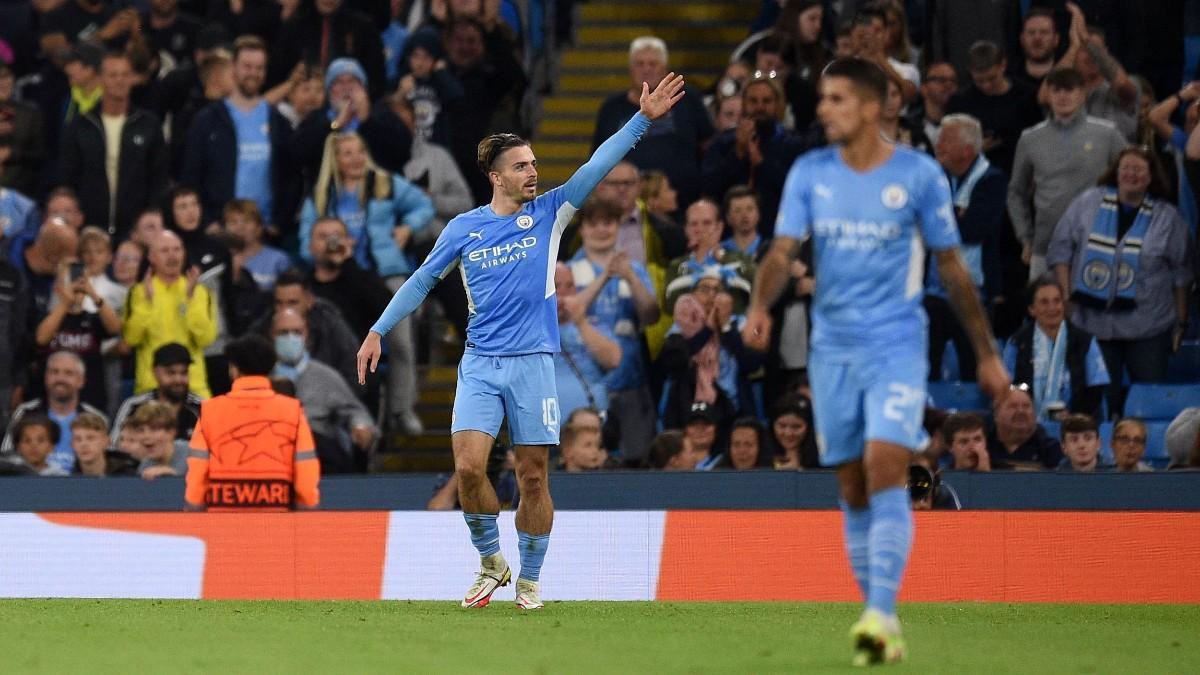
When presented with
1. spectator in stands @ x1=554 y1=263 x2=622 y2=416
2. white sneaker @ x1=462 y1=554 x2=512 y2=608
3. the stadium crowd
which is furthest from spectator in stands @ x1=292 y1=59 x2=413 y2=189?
white sneaker @ x1=462 y1=554 x2=512 y2=608

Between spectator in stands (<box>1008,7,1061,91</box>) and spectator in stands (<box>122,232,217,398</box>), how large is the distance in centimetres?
670

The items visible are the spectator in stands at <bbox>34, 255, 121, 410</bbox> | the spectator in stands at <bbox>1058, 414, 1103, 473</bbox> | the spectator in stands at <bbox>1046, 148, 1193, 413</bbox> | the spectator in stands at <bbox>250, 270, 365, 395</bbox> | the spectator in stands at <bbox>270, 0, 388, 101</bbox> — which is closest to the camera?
the spectator in stands at <bbox>1058, 414, 1103, 473</bbox>

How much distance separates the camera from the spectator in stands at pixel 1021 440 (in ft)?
43.2

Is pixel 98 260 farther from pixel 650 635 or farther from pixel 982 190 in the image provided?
pixel 650 635

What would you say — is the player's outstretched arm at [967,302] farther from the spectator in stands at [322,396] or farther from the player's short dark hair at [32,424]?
the player's short dark hair at [32,424]

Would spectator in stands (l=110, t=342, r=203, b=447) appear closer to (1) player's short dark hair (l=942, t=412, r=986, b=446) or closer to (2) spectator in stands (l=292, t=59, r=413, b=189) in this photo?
(2) spectator in stands (l=292, t=59, r=413, b=189)

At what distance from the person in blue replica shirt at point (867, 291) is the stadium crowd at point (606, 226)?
5.45m

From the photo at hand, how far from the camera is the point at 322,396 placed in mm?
14625

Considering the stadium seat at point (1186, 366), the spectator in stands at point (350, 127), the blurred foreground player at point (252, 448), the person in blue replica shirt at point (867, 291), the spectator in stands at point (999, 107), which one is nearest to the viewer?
the person in blue replica shirt at point (867, 291)

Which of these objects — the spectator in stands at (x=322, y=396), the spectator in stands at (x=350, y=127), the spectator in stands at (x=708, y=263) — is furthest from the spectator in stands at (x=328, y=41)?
the spectator in stands at (x=708, y=263)

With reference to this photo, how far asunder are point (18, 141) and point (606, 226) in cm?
595

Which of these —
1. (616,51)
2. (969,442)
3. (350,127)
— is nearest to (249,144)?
(350,127)

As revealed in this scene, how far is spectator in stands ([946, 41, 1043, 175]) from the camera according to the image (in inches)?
597

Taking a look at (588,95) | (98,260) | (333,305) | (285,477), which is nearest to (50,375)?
(98,260)
